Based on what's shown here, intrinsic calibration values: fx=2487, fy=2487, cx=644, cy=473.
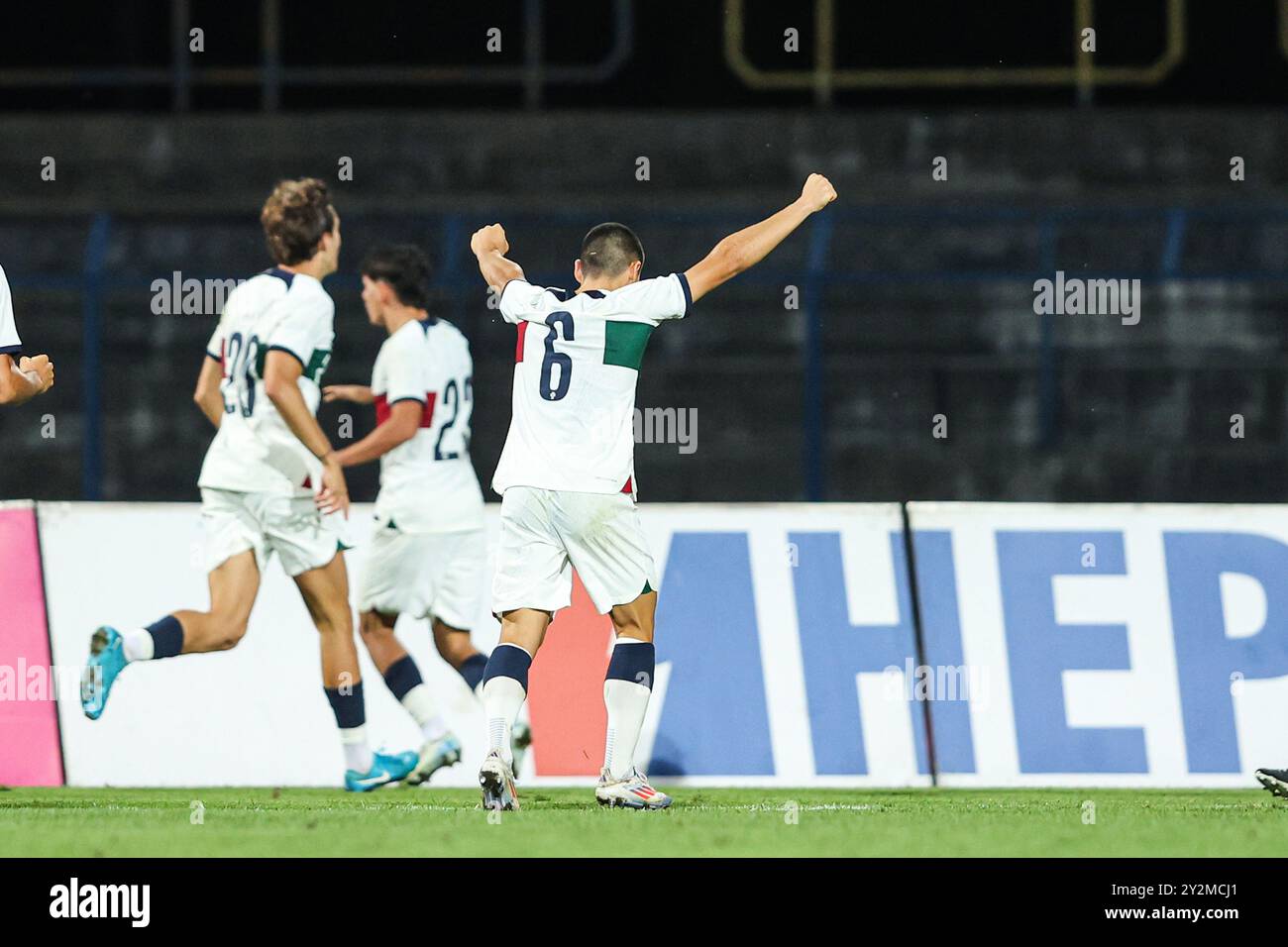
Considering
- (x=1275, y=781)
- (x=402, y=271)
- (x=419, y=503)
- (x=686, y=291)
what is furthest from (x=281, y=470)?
(x=1275, y=781)

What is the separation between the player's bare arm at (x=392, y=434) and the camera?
9945 mm

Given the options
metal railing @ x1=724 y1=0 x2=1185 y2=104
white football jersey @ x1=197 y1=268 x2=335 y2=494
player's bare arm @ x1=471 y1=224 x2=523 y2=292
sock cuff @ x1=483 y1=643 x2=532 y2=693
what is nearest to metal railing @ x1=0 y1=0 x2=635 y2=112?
metal railing @ x1=724 y1=0 x2=1185 y2=104

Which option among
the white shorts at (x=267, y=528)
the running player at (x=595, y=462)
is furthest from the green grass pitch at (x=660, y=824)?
the white shorts at (x=267, y=528)

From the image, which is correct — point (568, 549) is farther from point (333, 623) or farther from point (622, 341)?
point (333, 623)

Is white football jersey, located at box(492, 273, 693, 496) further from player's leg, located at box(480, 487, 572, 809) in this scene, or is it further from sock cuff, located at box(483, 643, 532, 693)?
sock cuff, located at box(483, 643, 532, 693)

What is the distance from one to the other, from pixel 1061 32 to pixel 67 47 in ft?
22.7

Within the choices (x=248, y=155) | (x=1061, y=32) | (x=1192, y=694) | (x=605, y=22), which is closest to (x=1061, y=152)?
(x=1061, y=32)

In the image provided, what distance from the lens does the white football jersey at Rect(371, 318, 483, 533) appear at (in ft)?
32.8

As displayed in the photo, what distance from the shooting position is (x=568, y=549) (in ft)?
27.5

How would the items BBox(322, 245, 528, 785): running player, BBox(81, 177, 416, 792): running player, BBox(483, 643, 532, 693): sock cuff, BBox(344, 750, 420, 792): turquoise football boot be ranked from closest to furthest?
BBox(483, 643, 532, 693): sock cuff
BBox(81, 177, 416, 792): running player
BBox(344, 750, 420, 792): turquoise football boot
BBox(322, 245, 528, 785): running player

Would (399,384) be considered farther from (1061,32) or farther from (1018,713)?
(1061,32)

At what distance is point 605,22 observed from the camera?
→ 17.3 meters

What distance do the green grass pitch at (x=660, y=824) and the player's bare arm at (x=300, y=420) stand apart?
112 centimetres

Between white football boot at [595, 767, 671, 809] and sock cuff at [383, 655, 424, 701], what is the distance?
1652 mm
